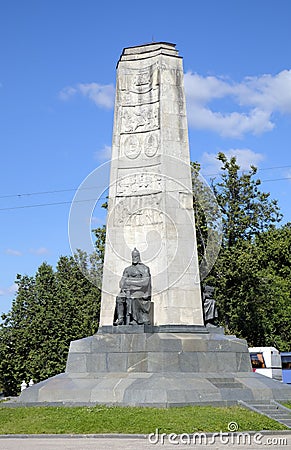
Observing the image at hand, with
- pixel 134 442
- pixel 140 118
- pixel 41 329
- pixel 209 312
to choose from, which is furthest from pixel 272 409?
pixel 41 329

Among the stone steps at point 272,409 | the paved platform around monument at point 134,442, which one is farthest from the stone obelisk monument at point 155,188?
the paved platform around monument at point 134,442

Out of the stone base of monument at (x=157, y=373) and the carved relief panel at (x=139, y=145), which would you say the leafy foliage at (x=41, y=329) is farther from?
the stone base of monument at (x=157, y=373)

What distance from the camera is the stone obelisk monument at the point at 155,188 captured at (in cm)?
1627

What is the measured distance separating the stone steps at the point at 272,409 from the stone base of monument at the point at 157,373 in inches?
10.5

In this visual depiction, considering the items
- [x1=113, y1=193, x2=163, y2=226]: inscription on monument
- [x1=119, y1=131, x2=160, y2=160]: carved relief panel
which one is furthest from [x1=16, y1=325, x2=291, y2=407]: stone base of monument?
[x1=119, y1=131, x2=160, y2=160]: carved relief panel

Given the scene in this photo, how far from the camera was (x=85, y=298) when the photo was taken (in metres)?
33.5

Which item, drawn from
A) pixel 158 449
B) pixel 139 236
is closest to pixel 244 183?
pixel 139 236

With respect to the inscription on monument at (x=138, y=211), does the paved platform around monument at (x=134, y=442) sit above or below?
below

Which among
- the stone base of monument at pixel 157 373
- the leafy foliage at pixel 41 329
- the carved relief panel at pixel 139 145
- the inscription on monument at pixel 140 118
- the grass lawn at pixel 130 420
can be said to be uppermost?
the inscription on monument at pixel 140 118

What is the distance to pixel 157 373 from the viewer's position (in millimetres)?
14172

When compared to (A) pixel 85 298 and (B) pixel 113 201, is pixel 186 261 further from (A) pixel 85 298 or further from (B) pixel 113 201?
(A) pixel 85 298

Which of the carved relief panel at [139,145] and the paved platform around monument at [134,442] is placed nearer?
the paved platform around monument at [134,442]

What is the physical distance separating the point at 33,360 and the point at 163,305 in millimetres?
17283

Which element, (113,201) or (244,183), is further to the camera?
(244,183)
